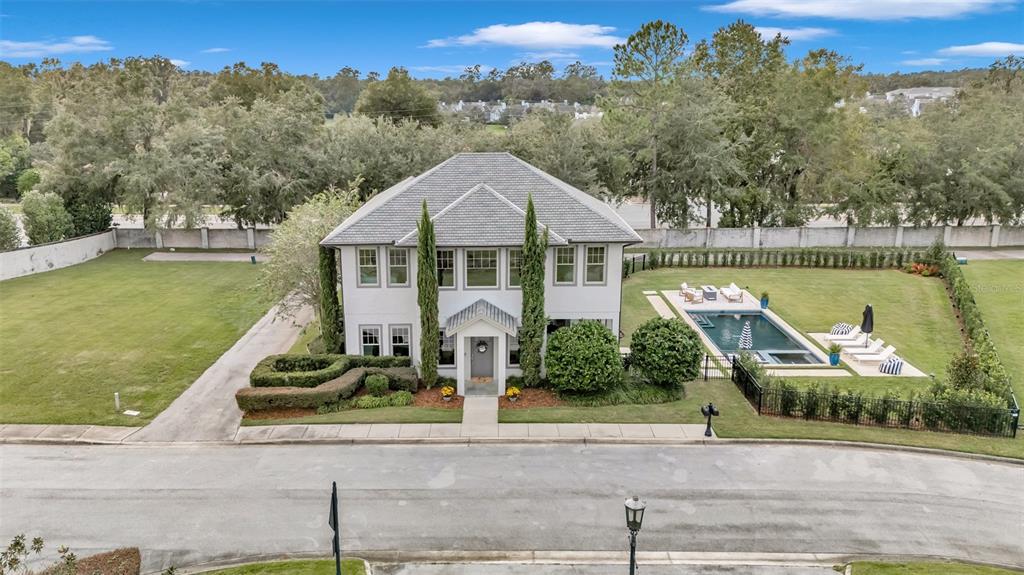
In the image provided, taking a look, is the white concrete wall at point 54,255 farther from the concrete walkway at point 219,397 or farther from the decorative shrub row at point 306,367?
the decorative shrub row at point 306,367

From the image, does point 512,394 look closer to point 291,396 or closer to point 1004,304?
point 291,396

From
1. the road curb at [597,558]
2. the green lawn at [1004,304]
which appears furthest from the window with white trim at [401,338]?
the green lawn at [1004,304]

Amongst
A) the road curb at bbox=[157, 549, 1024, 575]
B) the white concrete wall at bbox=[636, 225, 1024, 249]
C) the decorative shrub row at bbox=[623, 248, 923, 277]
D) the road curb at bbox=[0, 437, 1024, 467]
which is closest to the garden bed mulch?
the road curb at bbox=[0, 437, 1024, 467]

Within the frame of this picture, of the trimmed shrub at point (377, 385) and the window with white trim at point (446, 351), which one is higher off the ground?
the window with white trim at point (446, 351)

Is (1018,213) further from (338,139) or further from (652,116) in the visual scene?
(338,139)

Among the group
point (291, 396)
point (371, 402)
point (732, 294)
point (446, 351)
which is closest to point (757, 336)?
point (732, 294)

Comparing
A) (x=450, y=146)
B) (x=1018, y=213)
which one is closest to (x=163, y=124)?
(x=450, y=146)

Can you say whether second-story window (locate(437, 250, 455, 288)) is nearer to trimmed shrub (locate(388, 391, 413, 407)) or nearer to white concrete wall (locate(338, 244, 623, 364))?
white concrete wall (locate(338, 244, 623, 364))

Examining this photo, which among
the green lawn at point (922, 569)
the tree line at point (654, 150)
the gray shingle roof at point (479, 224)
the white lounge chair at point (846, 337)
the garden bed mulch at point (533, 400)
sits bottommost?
the green lawn at point (922, 569)
